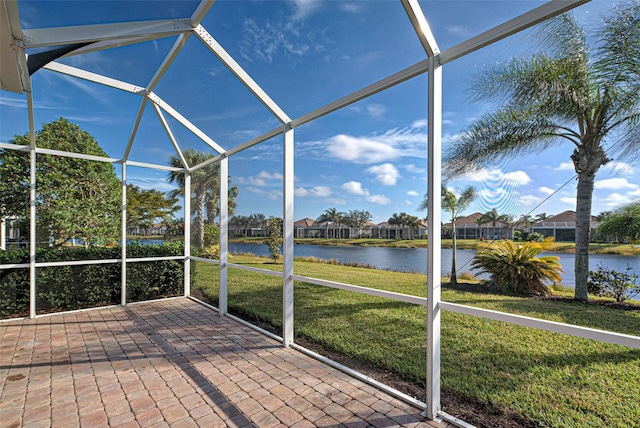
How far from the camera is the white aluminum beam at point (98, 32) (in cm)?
220

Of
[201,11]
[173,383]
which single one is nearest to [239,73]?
[201,11]

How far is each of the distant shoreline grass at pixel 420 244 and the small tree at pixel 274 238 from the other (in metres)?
0.25

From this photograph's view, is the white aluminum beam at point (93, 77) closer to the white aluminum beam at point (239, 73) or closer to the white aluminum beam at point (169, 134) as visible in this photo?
the white aluminum beam at point (169, 134)

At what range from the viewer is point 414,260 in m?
3.49

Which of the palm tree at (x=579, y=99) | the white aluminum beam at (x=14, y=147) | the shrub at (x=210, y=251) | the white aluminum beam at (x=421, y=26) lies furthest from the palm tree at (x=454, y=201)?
the white aluminum beam at (x=14, y=147)

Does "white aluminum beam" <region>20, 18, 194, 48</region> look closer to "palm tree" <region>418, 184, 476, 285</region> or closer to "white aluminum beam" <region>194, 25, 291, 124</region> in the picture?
"white aluminum beam" <region>194, 25, 291, 124</region>

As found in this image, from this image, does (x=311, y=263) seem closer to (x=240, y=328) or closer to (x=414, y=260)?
(x=240, y=328)

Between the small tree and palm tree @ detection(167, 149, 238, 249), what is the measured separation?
856 mm

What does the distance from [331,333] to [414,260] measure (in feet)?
5.60

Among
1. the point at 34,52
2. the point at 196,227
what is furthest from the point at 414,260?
the point at 196,227

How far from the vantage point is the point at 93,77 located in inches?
176

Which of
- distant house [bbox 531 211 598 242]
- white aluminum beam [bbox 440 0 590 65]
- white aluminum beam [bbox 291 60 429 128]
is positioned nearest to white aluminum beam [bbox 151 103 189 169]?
white aluminum beam [bbox 291 60 429 128]

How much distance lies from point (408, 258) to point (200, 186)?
4950 mm

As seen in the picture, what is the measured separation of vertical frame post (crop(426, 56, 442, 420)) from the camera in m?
2.44
